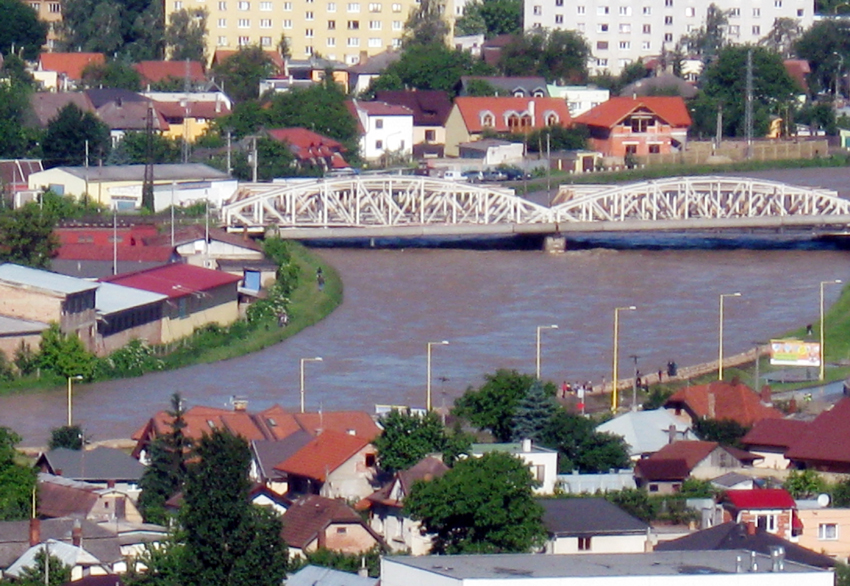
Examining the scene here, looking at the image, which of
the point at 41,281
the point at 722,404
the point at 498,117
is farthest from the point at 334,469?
the point at 498,117

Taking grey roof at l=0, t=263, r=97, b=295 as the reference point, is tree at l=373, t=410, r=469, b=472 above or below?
below

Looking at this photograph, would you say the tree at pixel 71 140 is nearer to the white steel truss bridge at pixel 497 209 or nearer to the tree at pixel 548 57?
the white steel truss bridge at pixel 497 209

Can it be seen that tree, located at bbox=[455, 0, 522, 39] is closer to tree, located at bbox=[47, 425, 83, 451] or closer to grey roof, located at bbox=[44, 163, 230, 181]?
grey roof, located at bbox=[44, 163, 230, 181]

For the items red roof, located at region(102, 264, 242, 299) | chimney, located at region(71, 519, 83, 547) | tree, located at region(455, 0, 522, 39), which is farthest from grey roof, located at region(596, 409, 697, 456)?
tree, located at region(455, 0, 522, 39)

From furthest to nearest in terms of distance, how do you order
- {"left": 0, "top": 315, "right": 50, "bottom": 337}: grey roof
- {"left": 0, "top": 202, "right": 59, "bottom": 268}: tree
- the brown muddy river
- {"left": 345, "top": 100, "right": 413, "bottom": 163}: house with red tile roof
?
1. {"left": 345, "top": 100, "right": 413, "bottom": 163}: house with red tile roof
2. {"left": 0, "top": 202, "right": 59, "bottom": 268}: tree
3. {"left": 0, "top": 315, "right": 50, "bottom": 337}: grey roof
4. the brown muddy river

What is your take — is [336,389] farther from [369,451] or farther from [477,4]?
[477,4]

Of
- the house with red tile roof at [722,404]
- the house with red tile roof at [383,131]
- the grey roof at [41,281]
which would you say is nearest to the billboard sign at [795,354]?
the house with red tile roof at [722,404]
